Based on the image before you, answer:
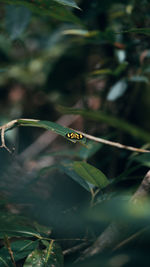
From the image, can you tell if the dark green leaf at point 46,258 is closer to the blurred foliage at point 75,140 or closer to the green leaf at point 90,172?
the blurred foliage at point 75,140

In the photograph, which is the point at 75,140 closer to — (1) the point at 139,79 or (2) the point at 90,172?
(2) the point at 90,172

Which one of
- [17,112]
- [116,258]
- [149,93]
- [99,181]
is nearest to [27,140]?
[17,112]

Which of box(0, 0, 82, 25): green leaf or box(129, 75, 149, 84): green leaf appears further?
box(129, 75, 149, 84): green leaf

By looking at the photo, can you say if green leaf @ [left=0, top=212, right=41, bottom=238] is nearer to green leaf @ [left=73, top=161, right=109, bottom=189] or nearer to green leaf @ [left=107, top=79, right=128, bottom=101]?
green leaf @ [left=73, top=161, right=109, bottom=189]

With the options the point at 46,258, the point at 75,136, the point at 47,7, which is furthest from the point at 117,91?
the point at 46,258

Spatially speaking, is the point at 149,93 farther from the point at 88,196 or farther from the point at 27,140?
the point at 27,140

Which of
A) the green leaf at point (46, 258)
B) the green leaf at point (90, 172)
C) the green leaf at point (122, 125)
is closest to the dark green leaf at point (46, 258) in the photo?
the green leaf at point (46, 258)

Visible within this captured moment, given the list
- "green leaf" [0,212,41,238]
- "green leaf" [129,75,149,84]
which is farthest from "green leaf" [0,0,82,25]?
"green leaf" [0,212,41,238]
